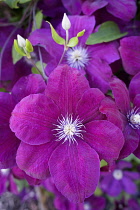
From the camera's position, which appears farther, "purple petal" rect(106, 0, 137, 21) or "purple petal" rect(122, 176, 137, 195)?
"purple petal" rect(122, 176, 137, 195)

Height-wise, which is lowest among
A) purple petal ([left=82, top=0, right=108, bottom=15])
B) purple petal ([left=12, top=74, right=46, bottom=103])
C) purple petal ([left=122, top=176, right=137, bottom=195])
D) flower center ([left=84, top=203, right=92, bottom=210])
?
flower center ([left=84, top=203, right=92, bottom=210])

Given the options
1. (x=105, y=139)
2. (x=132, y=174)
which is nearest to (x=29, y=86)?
(x=105, y=139)

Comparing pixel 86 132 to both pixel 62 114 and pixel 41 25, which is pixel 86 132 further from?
pixel 41 25

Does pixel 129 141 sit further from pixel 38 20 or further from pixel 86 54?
pixel 38 20

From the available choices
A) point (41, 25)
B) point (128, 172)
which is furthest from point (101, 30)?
point (128, 172)

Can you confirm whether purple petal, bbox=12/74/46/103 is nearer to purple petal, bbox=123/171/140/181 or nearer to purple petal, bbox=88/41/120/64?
purple petal, bbox=88/41/120/64

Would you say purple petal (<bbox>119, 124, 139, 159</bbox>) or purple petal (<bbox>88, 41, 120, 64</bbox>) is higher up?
purple petal (<bbox>88, 41, 120, 64</bbox>)

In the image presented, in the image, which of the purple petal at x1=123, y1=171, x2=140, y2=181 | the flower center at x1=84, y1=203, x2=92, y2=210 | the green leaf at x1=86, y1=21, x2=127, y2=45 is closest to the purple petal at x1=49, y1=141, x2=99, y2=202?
the green leaf at x1=86, y1=21, x2=127, y2=45

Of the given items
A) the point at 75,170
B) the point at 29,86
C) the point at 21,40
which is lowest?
the point at 75,170
